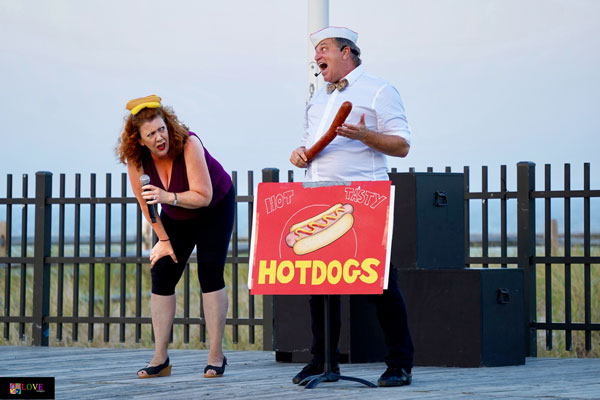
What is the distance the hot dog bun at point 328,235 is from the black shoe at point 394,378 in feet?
2.72

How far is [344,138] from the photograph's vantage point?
5551 mm

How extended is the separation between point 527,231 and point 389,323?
10.5 feet

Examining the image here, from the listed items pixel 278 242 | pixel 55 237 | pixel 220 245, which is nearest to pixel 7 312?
pixel 220 245

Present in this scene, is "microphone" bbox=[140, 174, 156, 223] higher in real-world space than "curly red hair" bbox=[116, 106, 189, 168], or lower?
lower

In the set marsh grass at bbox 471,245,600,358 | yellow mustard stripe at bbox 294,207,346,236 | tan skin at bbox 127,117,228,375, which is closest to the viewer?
yellow mustard stripe at bbox 294,207,346,236

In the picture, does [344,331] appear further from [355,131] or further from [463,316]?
[355,131]

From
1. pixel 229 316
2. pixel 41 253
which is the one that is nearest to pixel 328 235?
pixel 41 253

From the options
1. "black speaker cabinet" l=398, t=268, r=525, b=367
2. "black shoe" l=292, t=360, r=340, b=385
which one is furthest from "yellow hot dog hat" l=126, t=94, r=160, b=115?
"black speaker cabinet" l=398, t=268, r=525, b=367

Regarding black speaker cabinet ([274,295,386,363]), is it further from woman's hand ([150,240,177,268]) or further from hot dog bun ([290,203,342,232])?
hot dog bun ([290,203,342,232])

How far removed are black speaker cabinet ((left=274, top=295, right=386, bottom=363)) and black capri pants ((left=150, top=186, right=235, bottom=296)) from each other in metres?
1.28

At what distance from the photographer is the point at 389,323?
5.61m

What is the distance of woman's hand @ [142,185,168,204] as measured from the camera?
5695mm

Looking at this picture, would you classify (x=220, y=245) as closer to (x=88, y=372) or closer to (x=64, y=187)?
(x=88, y=372)

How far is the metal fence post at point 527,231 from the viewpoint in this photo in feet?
27.8
